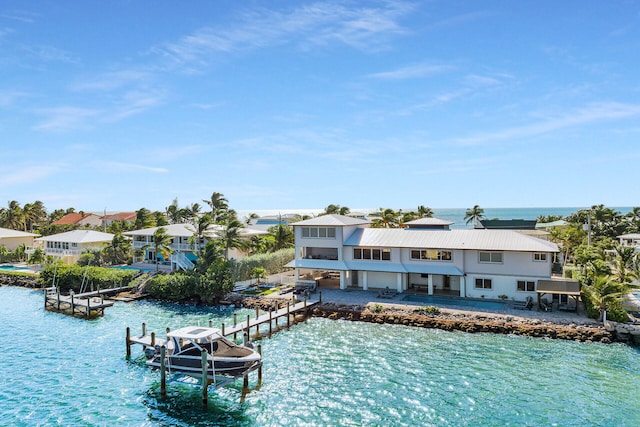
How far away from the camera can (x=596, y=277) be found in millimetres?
34031

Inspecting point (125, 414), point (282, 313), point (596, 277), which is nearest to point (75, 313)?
point (282, 313)

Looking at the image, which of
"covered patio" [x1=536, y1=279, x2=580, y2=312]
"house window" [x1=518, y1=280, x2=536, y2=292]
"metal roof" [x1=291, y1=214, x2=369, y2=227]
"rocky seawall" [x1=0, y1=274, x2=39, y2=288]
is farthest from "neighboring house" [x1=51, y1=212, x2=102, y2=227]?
"covered patio" [x1=536, y1=279, x2=580, y2=312]

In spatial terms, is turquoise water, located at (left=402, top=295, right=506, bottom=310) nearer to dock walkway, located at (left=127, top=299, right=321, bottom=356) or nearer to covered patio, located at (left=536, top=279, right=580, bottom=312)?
covered patio, located at (left=536, top=279, right=580, bottom=312)

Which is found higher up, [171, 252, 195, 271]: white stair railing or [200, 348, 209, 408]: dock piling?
[171, 252, 195, 271]: white stair railing

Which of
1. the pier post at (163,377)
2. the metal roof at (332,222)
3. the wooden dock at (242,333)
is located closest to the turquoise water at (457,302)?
the wooden dock at (242,333)

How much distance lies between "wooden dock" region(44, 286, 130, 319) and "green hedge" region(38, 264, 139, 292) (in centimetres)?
286

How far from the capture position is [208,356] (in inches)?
941

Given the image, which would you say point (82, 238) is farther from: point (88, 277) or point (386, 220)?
point (386, 220)

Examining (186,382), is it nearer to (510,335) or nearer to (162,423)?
(162,423)

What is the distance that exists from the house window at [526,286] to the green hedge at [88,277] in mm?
41066

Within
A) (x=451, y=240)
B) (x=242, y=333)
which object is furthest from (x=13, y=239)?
(x=451, y=240)

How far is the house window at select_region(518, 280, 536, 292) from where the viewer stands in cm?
3785

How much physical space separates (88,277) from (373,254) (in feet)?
107

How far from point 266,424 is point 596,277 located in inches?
1100
